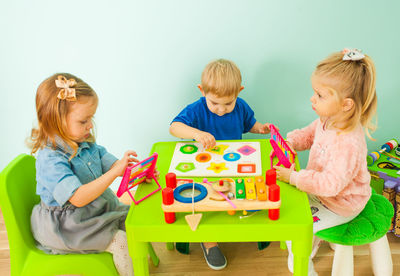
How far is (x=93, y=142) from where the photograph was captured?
1311mm

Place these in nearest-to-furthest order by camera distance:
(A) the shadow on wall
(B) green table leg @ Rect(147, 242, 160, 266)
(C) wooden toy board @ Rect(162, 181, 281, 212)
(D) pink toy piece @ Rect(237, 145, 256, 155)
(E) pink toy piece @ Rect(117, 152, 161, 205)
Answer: (C) wooden toy board @ Rect(162, 181, 281, 212) → (E) pink toy piece @ Rect(117, 152, 161, 205) → (D) pink toy piece @ Rect(237, 145, 256, 155) → (B) green table leg @ Rect(147, 242, 160, 266) → (A) the shadow on wall

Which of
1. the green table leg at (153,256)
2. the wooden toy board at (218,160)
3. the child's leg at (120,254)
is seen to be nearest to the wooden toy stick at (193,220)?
the wooden toy board at (218,160)

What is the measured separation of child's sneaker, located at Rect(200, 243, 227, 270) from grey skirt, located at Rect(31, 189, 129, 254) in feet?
1.59

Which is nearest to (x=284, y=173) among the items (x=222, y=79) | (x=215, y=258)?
(x=222, y=79)

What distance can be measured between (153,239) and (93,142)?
488 mm

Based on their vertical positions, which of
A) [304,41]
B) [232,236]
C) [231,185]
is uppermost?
[304,41]

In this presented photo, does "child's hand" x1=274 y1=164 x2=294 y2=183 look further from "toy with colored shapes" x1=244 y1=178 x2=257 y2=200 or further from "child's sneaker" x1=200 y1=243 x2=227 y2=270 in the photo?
"child's sneaker" x1=200 y1=243 x2=227 y2=270

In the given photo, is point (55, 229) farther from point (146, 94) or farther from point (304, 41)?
point (304, 41)

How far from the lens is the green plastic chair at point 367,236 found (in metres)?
1.22

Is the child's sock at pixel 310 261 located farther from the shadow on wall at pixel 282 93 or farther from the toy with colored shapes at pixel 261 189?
the shadow on wall at pixel 282 93

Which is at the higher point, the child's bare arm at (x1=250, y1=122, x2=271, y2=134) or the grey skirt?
the child's bare arm at (x1=250, y1=122, x2=271, y2=134)

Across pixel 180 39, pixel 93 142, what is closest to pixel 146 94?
pixel 180 39

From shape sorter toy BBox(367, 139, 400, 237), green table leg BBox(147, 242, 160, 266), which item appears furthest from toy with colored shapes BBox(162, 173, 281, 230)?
shape sorter toy BBox(367, 139, 400, 237)

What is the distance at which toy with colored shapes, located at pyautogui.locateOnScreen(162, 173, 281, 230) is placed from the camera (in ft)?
3.07
